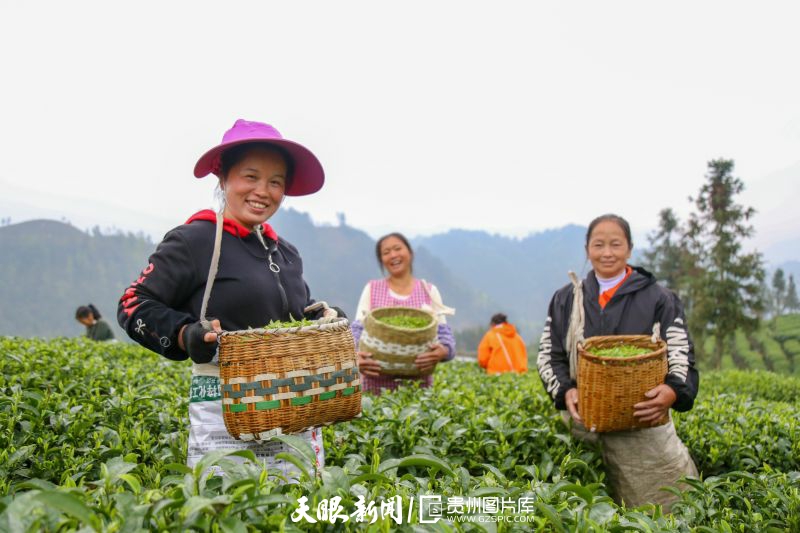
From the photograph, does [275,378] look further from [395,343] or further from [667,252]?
[667,252]

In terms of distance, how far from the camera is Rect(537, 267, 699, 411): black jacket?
9.03ft

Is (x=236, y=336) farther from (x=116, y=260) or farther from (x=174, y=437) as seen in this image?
(x=116, y=260)

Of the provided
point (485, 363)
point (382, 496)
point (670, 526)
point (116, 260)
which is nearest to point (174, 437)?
point (382, 496)

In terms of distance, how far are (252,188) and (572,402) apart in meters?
1.86

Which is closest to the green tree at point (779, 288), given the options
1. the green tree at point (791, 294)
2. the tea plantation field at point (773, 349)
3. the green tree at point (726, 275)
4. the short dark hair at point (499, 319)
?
the green tree at point (791, 294)

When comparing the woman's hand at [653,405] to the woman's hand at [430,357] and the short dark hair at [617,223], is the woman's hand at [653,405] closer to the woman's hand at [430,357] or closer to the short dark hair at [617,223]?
the short dark hair at [617,223]

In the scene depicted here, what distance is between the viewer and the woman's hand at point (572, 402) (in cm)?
275

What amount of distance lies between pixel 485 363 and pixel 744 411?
176 inches

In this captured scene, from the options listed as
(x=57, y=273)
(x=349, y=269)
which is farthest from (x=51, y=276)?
(x=349, y=269)

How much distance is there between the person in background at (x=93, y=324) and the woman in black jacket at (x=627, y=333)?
25.3ft

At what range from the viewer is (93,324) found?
9305 millimetres

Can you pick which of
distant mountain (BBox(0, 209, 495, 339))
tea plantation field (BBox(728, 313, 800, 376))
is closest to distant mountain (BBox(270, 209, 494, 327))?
distant mountain (BBox(0, 209, 495, 339))

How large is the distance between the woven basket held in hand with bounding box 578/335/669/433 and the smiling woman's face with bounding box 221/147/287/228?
5.08ft

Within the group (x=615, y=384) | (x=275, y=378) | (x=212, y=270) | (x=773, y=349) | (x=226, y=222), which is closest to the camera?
(x=275, y=378)
